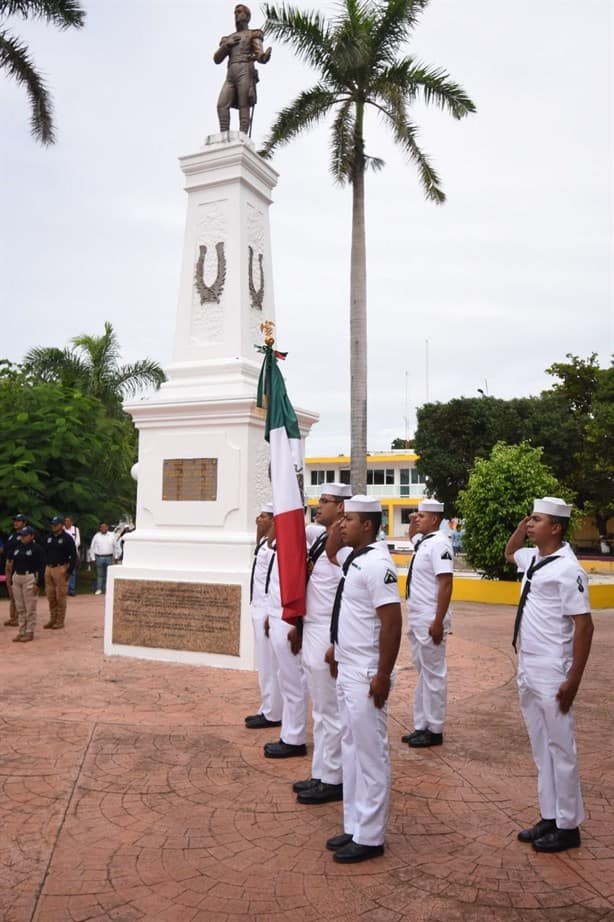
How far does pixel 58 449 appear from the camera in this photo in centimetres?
1505

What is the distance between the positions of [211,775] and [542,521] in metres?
2.57

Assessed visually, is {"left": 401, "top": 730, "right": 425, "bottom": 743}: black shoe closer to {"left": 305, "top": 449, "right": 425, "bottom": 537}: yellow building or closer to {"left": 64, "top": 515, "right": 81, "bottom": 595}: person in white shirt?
{"left": 64, "top": 515, "right": 81, "bottom": 595}: person in white shirt

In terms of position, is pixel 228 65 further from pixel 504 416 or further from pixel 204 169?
pixel 504 416

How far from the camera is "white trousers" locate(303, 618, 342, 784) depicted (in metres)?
4.31

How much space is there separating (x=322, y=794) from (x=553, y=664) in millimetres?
1517

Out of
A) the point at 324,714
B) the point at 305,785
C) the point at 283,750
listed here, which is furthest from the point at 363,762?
the point at 283,750

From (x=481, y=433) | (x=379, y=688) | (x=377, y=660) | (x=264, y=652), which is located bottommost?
(x=264, y=652)

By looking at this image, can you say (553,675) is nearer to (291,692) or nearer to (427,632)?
(427,632)

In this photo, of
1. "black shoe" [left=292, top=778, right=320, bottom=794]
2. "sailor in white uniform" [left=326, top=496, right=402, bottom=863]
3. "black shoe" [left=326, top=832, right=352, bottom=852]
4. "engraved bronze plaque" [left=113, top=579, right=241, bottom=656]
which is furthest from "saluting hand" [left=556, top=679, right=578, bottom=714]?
"engraved bronze plaque" [left=113, top=579, right=241, bottom=656]

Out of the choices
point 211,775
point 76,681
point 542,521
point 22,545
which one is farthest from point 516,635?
point 22,545

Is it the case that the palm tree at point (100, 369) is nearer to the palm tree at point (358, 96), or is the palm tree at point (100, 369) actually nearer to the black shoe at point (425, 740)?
the palm tree at point (358, 96)

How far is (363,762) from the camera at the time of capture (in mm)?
3562

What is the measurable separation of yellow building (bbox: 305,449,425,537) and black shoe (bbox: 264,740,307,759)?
39.7 meters

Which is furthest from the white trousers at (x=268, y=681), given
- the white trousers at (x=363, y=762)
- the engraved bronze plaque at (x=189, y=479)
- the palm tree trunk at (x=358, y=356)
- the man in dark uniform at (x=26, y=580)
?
the palm tree trunk at (x=358, y=356)
